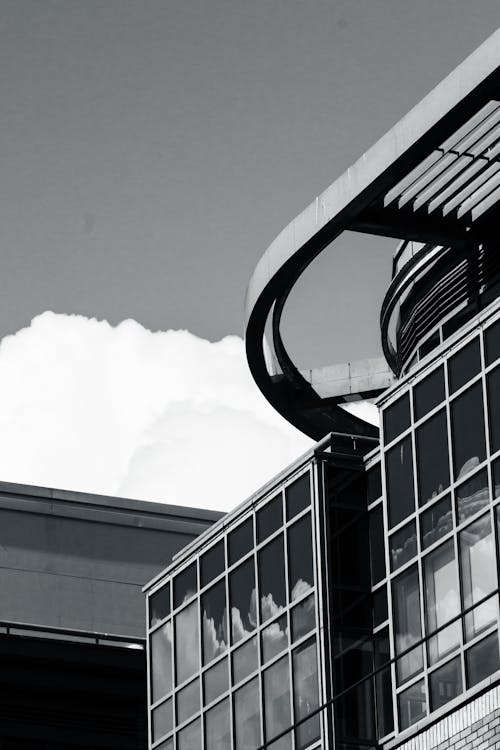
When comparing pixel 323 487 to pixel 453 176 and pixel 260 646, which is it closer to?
pixel 260 646

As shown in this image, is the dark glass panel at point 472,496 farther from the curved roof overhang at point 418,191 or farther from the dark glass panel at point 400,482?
the curved roof overhang at point 418,191

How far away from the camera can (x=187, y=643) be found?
106ft

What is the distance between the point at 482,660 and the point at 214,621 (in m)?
A: 7.50

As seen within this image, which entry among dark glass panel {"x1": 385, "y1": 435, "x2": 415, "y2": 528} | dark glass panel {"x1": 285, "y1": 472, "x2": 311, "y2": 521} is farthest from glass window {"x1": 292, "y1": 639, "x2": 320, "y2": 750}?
dark glass panel {"x1": 385, "y1": 435, "x2": 415, "y2": 528}

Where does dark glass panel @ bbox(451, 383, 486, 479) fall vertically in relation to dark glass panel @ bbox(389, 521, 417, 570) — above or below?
above

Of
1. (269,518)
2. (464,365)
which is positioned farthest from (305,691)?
(464,365)

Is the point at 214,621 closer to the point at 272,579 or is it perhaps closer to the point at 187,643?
the point at 187,643

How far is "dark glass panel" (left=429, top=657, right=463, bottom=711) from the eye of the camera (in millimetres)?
25328

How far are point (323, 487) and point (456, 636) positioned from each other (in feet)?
14.8

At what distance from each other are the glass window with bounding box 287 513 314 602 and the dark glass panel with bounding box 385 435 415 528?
1.83m

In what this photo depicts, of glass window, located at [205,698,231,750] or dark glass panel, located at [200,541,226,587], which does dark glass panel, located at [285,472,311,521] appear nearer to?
dark glass panel, located at [200,541,226,587]

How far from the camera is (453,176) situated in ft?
93.0

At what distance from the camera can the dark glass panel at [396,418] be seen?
91.4ft

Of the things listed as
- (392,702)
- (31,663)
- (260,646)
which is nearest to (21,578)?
(31,663)
